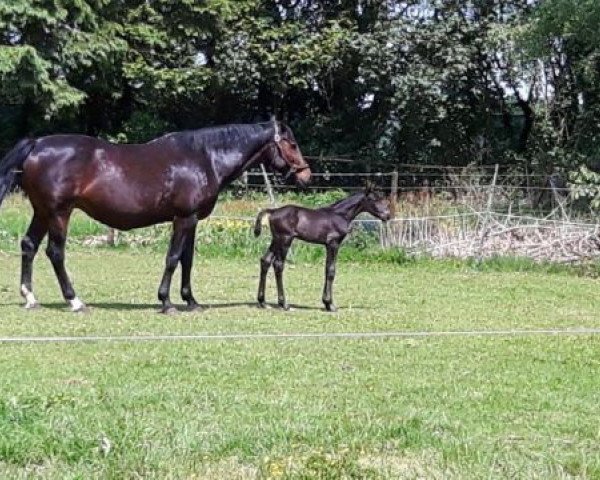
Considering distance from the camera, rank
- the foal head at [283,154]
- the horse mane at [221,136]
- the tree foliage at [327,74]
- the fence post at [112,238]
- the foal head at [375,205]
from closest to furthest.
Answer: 1. the horse mane at [221,136]
2. the foal head at [283,154]
3. the foal head at [375,205]
4. the fence post at [112,238]
5. the tree foliage at [327,74]

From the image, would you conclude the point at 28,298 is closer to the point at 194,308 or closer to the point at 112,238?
the point at 194,308

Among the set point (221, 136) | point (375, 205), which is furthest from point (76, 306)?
point (375, 205)

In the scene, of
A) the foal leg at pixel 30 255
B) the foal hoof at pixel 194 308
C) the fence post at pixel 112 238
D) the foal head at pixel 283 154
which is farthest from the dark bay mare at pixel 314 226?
the fence post at pixel 112 238

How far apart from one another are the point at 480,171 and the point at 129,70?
433 inches

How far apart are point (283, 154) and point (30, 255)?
2.86 meters

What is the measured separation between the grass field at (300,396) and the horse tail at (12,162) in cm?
128

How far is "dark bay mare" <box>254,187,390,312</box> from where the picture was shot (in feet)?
32.4

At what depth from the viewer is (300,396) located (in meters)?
5.46

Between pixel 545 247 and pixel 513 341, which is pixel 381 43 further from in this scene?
pixel 513 341

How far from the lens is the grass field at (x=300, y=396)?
4.00 meters

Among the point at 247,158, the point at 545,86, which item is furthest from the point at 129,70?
the point at 247,158

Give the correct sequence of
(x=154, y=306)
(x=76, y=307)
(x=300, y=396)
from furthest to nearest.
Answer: (x=154, y=306) < (x=76, y=307) < (x=300, y=396)

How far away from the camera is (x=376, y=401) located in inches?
211

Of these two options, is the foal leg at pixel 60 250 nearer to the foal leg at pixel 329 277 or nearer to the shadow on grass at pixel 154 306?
the shadow on grass at pixel 154 306
